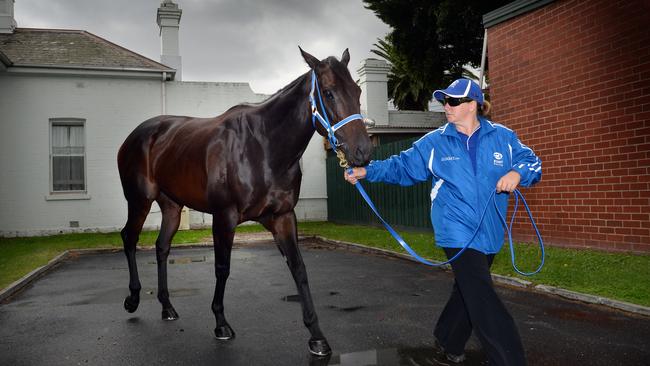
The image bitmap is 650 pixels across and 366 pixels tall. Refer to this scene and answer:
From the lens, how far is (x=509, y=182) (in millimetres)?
2941

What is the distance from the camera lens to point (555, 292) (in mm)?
6223

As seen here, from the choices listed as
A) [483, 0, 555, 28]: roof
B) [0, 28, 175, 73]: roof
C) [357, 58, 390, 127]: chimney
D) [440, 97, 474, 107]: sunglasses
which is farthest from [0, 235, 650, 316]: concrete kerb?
[357, 58, 390, 127]: chimney

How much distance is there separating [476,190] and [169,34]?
18.5 metres

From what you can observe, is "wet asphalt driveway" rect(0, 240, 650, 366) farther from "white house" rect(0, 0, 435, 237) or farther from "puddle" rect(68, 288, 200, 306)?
"white house" rect(0, 0, 435, 237)

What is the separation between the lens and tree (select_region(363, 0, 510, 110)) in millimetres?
22000

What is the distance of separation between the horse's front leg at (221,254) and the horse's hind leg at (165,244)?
3.43ft

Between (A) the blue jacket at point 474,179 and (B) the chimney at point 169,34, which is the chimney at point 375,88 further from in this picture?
(A) the blue jacket at point 474,179

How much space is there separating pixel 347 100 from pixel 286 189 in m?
1.06

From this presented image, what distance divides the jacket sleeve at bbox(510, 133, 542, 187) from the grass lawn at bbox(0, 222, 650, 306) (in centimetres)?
327

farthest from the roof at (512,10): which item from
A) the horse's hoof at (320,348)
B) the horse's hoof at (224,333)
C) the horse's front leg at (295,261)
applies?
the horse's hoof at (224,333)

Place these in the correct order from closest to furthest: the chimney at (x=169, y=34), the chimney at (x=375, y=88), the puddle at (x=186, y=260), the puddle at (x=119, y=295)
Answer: the puddle at (x=119, y=295)
the puddle at (x=186, y=260)
the chimney at (x=169, y=34)
the chimney at (x=375, y=88)

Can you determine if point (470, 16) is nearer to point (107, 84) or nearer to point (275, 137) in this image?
point (107, 84)

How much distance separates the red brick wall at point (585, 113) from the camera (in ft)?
26.7

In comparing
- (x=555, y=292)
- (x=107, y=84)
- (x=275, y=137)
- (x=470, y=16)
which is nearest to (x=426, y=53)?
(x=470, y=16)
